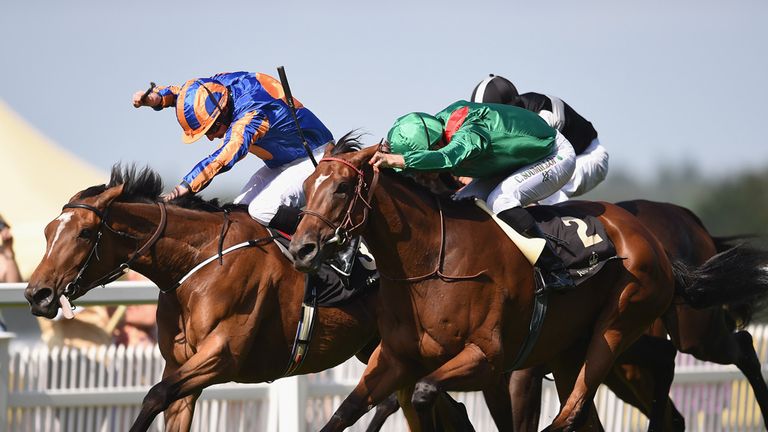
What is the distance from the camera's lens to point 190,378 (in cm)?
525

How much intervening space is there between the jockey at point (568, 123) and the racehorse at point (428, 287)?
102 centimetres

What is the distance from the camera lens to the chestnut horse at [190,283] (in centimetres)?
529

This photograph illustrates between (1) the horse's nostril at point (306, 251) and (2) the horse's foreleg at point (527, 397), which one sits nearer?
(1) the horse's nostril at point (306, 251)

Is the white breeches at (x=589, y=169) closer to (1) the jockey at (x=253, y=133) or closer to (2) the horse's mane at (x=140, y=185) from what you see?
(1) the jockey at (x=253, y=133)

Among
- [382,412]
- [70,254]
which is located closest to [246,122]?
[70,254]

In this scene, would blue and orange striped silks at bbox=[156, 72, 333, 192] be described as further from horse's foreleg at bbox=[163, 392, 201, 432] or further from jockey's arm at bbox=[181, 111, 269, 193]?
horse's foreleg at bbox=[163, 392, 201, 432]

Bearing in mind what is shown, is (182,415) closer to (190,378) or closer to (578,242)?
(190,378)

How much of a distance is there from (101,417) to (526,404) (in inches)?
104

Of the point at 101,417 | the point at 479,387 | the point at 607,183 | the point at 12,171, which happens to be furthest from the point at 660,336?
the point at 607,183

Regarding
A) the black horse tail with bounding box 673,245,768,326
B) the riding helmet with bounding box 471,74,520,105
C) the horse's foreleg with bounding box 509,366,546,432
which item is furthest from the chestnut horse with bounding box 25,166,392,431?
the black horse tail with bounding box 673,245,768,326

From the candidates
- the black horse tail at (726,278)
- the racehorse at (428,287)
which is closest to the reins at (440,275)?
the racehorse at (428,287)

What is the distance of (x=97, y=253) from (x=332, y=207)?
1.35 m

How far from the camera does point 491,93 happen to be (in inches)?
239

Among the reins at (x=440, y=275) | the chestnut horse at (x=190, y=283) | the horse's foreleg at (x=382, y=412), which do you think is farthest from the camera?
the horse's foreleg at (x=382, y=412)
